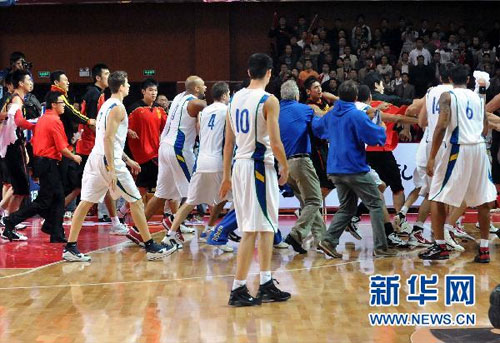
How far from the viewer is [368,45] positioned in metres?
21.0

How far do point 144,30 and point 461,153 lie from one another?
48.9ft

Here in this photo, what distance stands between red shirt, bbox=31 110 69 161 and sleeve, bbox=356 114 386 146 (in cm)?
378

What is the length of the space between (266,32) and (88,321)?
16.6 m

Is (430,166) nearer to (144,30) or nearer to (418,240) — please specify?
(418,240)

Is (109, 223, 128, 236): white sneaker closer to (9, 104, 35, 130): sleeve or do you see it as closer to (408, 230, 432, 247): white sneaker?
(9, 104, 35, 130): sleeve

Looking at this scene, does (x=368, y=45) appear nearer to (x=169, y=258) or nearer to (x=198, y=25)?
(x=198, y=25)

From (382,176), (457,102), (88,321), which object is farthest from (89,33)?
(88,321)

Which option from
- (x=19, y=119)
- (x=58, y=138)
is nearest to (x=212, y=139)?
(x=58, y=138)

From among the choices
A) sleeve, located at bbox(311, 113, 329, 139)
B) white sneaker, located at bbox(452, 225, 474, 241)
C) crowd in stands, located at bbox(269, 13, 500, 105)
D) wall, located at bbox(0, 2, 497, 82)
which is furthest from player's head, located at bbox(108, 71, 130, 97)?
wall, located at bbox(0, 2, 497, 82)

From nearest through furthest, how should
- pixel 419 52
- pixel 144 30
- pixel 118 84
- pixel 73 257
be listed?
1. pixel 118 84
2. pixel 73 257
3. pixel 419 52
4. pixel 144 30

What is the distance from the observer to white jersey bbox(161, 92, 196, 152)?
35.2 feet

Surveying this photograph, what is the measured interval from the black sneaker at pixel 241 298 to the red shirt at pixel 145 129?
540 cm

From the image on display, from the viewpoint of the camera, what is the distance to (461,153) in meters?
9.20

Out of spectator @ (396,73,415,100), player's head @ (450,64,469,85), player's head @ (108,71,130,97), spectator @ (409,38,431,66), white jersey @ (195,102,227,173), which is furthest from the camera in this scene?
spectator @ (409,38,431,66)
